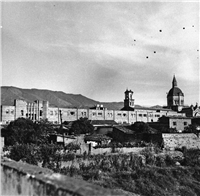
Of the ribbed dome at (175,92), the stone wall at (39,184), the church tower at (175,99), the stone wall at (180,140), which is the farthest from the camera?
the ribbed dome at (175,92)

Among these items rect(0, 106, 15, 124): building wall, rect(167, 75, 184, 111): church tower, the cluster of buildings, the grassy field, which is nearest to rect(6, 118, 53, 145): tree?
the grassy field

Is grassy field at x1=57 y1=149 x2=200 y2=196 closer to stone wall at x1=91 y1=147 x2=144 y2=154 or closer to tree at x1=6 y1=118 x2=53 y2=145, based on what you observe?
stone wall at x1=91 y1=147 x2=144 y2=154

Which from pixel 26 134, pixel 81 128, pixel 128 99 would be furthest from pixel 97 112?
pixel 26 134

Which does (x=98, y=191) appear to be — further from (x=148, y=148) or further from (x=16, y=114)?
(x=16, y=114)

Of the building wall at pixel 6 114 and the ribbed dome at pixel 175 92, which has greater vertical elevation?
the ribbed dome at pixel 175 92

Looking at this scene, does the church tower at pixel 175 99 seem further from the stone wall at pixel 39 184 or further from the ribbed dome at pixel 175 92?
the stone wall at pixel 39 184

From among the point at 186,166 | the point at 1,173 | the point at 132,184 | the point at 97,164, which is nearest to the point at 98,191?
the point at 1,173

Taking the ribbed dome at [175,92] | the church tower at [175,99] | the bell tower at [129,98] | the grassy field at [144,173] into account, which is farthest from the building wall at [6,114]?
the ribbed dome at [175,92]

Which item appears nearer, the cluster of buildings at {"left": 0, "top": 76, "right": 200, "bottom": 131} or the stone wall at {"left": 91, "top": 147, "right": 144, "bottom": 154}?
the stone wall at {"left": 91, "top": 147, "right": 144, "bottom": 154}
